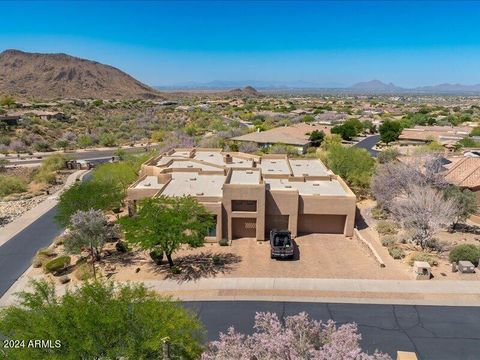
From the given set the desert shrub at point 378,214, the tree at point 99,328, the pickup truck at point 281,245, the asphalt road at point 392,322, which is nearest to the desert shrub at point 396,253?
the asphalt road at point 392,322

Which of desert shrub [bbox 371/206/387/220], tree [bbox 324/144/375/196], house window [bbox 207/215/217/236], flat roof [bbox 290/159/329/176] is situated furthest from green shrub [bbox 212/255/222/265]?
tree [bbox 324/144/375/196]

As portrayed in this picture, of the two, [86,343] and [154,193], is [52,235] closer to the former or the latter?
[154,193]

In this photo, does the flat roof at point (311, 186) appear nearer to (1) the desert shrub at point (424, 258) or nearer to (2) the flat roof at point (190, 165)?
(1) the desert shrub at point (424, 258)

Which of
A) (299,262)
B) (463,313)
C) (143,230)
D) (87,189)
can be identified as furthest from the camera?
(87,189)

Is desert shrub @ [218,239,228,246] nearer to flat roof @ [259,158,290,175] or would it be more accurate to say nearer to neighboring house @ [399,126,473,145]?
flat roof @ [259,158,290,175]

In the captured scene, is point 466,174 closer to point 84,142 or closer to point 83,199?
point 83,199

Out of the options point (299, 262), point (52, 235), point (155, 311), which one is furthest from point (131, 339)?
point (52, 235)
